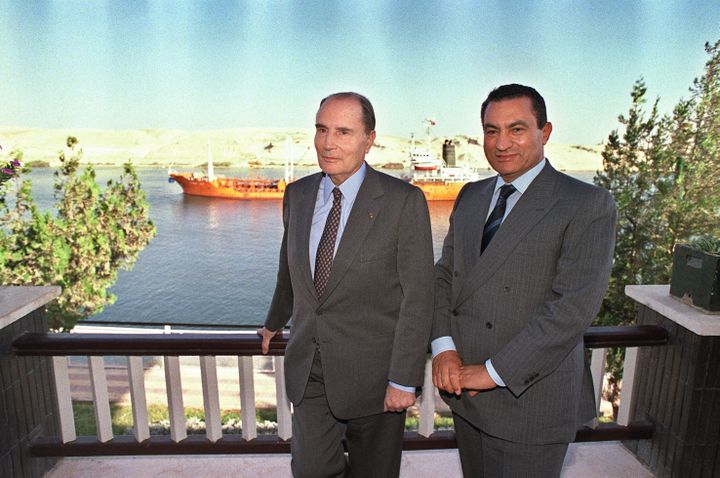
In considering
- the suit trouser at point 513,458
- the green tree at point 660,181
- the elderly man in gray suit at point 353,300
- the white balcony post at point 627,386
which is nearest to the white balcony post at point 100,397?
the elderly man in gray suit at point 353,300

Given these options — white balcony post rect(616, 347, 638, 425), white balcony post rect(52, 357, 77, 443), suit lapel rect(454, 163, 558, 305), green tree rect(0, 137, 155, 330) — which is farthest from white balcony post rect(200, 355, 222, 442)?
green tree rect(0, 137, 155, 330)

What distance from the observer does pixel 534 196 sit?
4.12 ft

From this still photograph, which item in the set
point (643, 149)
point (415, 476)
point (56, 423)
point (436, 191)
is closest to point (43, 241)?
point (56, 423)

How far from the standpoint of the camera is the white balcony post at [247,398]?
79.6 inches

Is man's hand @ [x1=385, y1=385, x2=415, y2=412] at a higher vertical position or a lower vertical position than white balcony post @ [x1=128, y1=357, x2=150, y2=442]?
higher

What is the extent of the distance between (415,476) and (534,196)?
4.70 ft

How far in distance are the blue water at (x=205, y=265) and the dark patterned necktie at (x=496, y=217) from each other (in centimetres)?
2757

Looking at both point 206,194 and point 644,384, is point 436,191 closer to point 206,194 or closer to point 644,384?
point 206,194

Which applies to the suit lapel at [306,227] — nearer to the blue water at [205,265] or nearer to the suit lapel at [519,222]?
the suit lapel at [519,222]

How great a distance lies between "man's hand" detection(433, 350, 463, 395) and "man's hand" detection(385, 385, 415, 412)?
10cm

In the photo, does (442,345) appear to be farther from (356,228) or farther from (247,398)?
(247,398)

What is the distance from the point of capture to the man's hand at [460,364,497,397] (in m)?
1.26

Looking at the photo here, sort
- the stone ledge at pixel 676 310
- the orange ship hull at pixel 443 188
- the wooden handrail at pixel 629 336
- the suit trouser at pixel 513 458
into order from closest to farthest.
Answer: the suit trouser at pixel 513 458, the stone ledge at pixel 676 310, the wooden handrail at pixel 629 336, the orange ship hull at pixel 443 188

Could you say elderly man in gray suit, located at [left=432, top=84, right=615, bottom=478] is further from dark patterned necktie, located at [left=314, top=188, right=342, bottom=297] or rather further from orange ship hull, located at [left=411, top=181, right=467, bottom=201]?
orange ship hull, located at [left=411, top=181, right=467, bottom=201]
